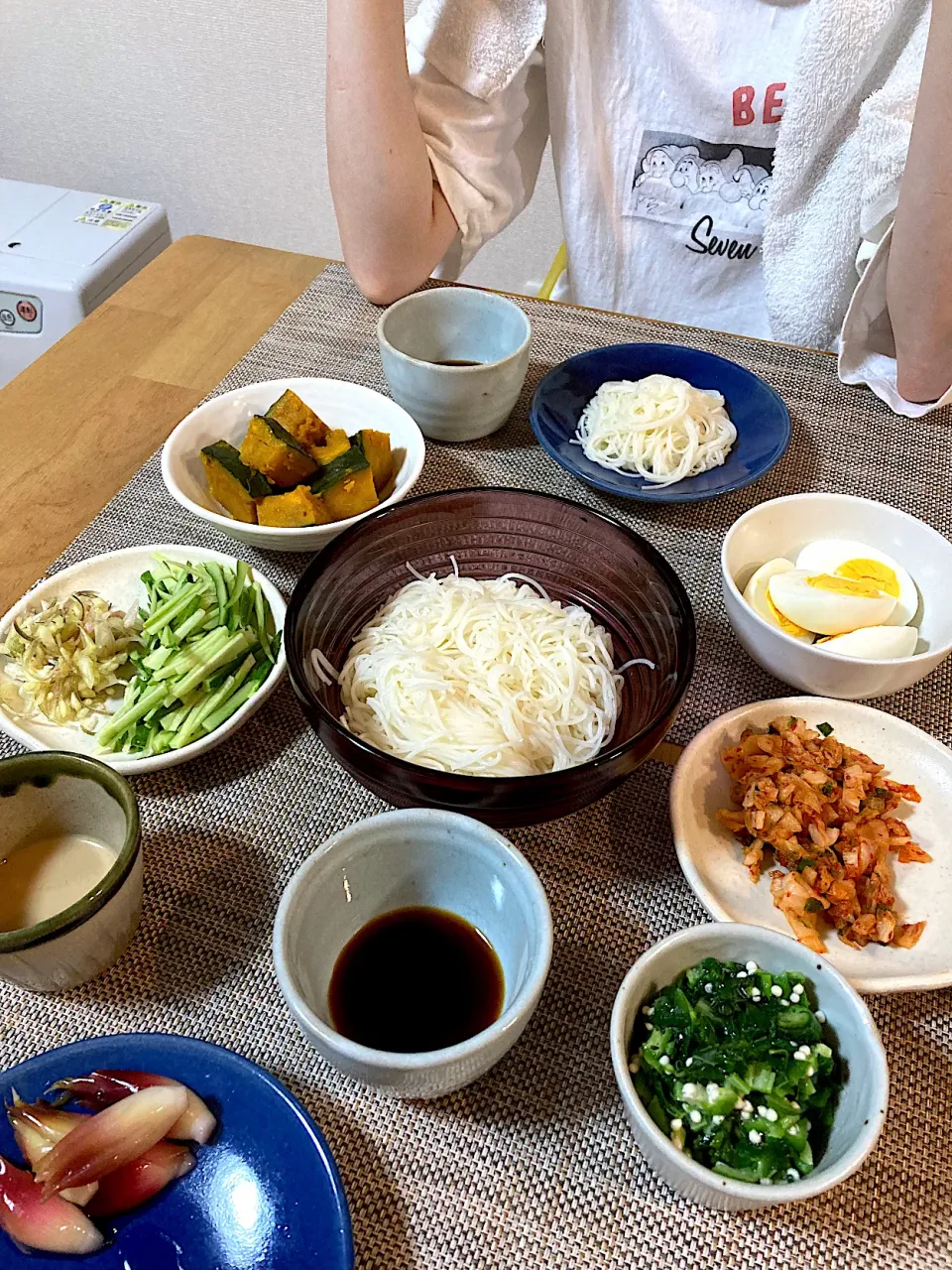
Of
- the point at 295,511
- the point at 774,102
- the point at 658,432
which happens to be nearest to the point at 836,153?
the point at 774,102

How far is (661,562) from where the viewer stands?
1042 millimetres

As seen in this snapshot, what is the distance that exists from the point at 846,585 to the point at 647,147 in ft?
4.35

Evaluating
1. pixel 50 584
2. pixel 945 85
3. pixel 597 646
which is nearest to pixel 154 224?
pixel 50 584

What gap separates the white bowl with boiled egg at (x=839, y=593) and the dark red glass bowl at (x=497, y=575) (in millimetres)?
161

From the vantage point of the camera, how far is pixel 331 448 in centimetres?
135

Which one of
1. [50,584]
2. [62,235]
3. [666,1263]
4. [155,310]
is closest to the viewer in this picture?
[666,1263]

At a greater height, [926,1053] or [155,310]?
[155,310]

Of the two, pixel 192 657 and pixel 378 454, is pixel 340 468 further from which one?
pixel 192 657

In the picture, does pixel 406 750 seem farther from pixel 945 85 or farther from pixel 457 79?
pixel 457 79

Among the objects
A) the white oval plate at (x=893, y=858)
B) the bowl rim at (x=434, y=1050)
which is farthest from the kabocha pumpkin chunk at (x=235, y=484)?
the white oval plate at (x=893, y=858)

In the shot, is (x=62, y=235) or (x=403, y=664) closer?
(x=403, y=664)

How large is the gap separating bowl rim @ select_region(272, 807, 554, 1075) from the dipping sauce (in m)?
0.25

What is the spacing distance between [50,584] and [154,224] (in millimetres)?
2183

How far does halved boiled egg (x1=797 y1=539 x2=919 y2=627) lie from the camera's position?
122 centimetres
